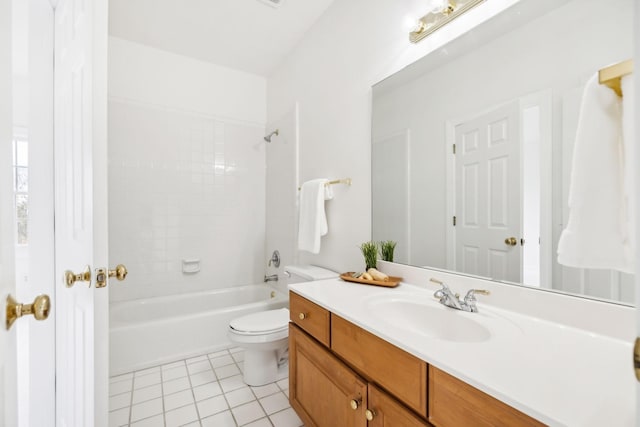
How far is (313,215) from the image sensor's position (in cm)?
200

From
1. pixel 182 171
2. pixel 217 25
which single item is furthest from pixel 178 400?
pixel 217 25

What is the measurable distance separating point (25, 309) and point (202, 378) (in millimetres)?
1724

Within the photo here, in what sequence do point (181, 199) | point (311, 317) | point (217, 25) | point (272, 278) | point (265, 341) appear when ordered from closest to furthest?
1. point (311, 317)
2. point (265, 341)
3. point (217, 25)
4. point (181, 199)
5. point (272, 278)

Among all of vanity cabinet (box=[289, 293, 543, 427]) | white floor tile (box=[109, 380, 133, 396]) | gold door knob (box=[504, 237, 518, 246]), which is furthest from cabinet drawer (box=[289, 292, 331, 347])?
white floor tile (box=[109, 380, 133, 396])

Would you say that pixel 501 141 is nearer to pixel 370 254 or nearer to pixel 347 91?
pixel 370 254

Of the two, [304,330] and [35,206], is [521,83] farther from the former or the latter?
[35,206]

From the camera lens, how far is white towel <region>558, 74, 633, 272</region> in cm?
58

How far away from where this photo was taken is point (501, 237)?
43.1 inches

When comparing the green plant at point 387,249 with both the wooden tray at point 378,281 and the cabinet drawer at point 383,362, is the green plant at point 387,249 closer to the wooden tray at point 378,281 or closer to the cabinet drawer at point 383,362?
the wooden tray at point 378,281

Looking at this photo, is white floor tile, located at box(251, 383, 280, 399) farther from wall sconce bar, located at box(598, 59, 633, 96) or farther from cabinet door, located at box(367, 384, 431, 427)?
wall sconce bar, located at box(598, 59, 633, 96)

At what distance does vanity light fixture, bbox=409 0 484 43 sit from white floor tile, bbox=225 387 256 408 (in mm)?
2175

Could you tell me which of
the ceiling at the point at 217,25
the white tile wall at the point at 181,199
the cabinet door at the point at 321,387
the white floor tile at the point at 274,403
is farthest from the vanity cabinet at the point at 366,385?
the ceiling at the point at 217,25

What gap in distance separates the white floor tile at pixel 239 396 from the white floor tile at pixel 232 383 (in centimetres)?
4

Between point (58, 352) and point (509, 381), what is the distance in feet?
4.85
